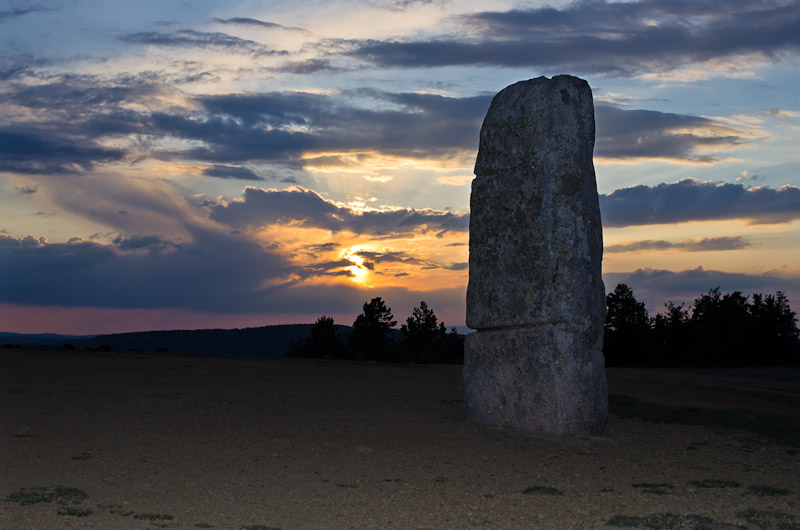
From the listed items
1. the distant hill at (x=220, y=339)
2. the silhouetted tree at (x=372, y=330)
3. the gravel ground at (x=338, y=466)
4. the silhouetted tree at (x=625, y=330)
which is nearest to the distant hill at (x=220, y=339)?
the distant hill at (x=220, y=339)

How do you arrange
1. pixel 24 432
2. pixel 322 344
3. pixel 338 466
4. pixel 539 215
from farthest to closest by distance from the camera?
pixel 322 344 → pixel 539 215 → pixel 24 432 → pixel 338 466

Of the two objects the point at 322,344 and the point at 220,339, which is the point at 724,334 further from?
the point at 220,339

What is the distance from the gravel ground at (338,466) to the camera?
7.23 m

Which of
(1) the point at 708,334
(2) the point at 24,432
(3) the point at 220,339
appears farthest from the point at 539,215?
(3) the point at 220,339

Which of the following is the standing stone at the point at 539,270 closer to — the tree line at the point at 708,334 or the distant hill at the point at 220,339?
the tree line at the point at 708,334

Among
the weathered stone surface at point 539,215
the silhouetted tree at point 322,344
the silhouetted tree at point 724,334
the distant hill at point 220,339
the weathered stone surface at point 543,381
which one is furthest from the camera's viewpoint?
the distant hill at point 220,339

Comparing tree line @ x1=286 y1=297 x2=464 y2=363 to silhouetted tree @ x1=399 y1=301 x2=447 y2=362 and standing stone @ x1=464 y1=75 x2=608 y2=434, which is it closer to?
silhouetted tree @ x1=399 y1=301 x2=447 y2=362

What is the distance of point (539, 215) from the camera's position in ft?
37.9

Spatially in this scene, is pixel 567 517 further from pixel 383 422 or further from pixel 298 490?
pixel 383 422

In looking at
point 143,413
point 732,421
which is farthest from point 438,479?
point 732,421

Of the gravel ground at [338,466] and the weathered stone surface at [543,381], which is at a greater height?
the weathered stone surface at [543,381]

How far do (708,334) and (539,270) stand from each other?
96.0 ft

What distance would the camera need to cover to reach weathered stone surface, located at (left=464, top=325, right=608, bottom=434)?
11250mm

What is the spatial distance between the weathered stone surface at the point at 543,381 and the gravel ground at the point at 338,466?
0.32 metres
